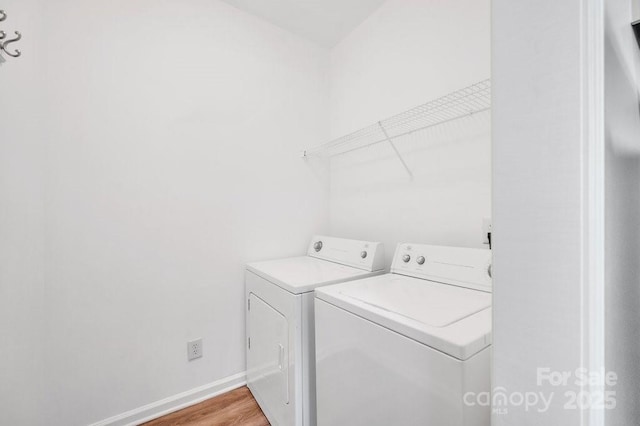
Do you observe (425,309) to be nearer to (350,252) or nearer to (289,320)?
(289,320)

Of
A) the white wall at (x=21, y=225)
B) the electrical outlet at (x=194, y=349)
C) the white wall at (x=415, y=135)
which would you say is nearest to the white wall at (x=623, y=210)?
the white wall at (x=415, y=135)

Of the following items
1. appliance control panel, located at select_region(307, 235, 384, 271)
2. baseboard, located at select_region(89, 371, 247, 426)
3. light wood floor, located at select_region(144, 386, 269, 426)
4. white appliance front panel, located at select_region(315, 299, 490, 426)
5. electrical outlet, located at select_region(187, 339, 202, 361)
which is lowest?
light wood floor, located at select_region(144, 386, 269, 426)

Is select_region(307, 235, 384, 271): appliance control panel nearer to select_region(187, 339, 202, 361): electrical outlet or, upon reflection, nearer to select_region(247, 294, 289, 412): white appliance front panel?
select_region(247, 294, 289, 412): white appliance front panel

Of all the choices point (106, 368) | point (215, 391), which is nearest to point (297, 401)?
point (215, 391)

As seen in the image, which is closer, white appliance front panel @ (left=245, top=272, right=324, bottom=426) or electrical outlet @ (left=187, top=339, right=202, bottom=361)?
white appliance front panel @ (left=245, top=272, right=324, bottom=426)

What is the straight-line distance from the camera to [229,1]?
6.25 ft

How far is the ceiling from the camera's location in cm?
193

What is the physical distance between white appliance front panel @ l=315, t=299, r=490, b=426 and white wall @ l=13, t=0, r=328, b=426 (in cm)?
100

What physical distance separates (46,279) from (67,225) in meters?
0.28

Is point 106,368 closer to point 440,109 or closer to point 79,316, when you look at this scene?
point 79,316

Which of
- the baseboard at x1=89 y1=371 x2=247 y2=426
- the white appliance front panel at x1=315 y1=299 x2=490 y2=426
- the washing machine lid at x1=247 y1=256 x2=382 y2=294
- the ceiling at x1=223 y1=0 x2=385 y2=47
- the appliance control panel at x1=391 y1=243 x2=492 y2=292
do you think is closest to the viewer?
the white appliance front panel at x1=315 y1=299 x2=490 y2=426

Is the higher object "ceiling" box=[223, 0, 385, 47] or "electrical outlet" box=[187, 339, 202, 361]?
"ceiling" box=[223, 0, 385, 47]

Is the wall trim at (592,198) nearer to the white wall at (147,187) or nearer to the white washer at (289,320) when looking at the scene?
the white washer at (289,320)

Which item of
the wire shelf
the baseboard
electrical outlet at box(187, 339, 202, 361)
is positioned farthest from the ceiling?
the baseboard
